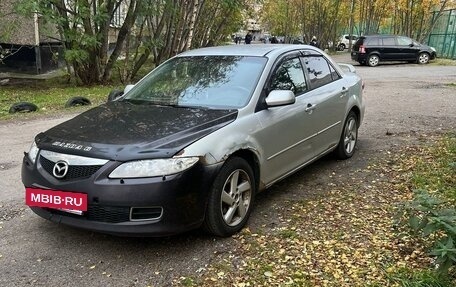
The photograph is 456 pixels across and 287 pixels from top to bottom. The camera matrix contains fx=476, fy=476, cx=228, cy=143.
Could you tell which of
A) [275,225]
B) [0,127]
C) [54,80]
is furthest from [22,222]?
[54,80]

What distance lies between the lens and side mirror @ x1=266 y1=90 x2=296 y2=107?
14.2 ft

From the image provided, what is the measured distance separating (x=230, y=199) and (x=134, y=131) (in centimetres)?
95

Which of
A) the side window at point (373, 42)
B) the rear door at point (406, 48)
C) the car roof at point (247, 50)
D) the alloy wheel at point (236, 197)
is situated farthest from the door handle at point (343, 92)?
the rear door at point (406, 48)

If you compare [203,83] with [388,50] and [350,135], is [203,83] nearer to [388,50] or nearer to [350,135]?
[350,135]

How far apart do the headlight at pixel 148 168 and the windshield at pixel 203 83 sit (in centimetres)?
104

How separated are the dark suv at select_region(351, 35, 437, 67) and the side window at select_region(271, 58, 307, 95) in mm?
22074

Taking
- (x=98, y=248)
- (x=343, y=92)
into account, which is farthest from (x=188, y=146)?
(x=343, y=92)

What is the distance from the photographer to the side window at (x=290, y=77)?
188 inches

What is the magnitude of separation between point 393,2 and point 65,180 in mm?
35906

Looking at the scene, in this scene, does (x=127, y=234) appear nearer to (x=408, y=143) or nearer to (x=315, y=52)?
(x=315, y=52)

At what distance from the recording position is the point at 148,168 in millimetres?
3393

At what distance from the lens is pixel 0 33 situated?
14.4 metres

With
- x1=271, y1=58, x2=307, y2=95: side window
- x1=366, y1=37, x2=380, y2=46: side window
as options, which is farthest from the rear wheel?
x1=271, y1=58, x2=307, y2=95: side window

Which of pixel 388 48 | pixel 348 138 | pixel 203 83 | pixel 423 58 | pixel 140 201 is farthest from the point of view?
pixel 423 58
